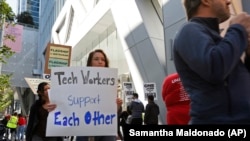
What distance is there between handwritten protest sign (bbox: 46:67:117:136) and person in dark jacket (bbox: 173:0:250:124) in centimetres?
201

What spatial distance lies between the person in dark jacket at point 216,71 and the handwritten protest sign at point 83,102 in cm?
201

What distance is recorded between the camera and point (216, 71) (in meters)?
1.44

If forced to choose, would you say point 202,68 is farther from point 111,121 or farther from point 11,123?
point 11,123

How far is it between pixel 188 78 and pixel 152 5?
14.8m

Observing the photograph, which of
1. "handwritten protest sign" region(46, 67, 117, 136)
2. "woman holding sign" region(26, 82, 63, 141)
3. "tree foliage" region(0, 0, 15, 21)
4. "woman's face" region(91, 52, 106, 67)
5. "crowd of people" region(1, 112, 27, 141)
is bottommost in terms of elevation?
"crowd of people" region(1, 112, 27, 141)

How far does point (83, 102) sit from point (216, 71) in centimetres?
223

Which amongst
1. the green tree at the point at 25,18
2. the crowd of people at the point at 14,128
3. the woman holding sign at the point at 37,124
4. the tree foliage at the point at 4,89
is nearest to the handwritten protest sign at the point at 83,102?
the woman holding sign at the point at 37,124

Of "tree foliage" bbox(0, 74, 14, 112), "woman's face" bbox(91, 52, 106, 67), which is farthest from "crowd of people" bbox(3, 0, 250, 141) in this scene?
"tree foliage" bbox(0, 74, 14, 112)

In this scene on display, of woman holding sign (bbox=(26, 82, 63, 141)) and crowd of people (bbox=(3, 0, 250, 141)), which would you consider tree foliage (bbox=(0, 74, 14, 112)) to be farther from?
crowd of people (bbox=(3, 0, 250, 141))

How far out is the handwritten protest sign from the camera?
3449 millimetres

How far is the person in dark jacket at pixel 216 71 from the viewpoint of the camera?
1.45 metres

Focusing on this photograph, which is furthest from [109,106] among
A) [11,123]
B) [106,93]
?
[11,123]

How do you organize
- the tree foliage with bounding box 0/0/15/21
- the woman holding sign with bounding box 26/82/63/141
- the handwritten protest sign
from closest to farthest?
the handwritten protest sign → the woman holding sign with bounding box 26/82/63/141 → the tree foliage with bounding box 0/0/15/21

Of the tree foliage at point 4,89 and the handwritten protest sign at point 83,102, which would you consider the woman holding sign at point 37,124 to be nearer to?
the handwritten protest sign at point 83,102
